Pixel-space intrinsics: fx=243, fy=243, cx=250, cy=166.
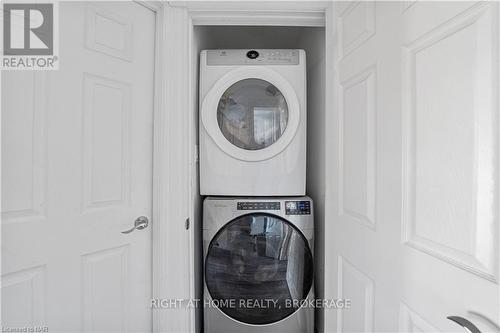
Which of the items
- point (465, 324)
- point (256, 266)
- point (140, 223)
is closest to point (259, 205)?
point (256, 266)

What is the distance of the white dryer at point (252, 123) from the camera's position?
56.8 inches

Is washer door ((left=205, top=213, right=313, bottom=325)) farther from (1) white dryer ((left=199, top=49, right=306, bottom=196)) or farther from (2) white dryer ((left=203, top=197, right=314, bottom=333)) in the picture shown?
(1) white dryer ((left=199, top=49, right=306, bottom=196))

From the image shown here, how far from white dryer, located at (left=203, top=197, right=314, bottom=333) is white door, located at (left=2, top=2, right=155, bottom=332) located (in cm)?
36

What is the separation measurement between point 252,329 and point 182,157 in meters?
1.05

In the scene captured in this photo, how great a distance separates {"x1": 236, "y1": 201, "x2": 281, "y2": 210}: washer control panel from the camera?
1392 millimetres

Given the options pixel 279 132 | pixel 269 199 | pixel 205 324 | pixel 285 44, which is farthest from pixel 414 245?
pixel 285 44

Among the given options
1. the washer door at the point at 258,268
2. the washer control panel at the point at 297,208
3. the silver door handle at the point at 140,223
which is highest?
the washer control panel at the point at 297,208

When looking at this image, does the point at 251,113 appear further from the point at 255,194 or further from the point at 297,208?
the point at 297,208

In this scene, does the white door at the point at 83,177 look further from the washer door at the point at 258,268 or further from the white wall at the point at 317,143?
the white wall at the point at 317,143

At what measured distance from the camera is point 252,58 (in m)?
1.46

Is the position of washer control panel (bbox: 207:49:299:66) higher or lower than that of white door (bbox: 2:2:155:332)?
higher

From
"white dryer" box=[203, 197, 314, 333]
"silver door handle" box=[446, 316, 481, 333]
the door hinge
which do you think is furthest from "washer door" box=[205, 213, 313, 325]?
"silver door handle" box=[446, 316, 481, 333]

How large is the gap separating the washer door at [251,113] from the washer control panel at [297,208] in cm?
31

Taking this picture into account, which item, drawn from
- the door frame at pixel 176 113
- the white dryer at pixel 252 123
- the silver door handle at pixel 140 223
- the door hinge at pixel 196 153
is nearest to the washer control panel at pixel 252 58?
the white dryer at pixel 252 123
